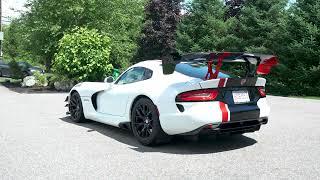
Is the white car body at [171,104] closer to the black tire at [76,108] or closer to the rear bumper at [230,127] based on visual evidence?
the rear bumper at [230,127]

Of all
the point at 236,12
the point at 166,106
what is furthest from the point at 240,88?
the point at 236,12

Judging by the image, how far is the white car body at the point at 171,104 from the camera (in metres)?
5.75

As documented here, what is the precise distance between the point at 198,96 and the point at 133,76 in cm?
168

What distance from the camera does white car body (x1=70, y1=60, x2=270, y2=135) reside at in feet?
18.9

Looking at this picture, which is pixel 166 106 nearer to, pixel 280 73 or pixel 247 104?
pixel 247 104

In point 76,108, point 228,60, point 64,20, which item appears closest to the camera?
point 228,60

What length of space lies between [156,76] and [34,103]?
24.0ft

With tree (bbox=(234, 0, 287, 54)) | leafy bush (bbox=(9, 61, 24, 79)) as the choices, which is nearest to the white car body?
tree (bbox=(234, 0, 287, 54))

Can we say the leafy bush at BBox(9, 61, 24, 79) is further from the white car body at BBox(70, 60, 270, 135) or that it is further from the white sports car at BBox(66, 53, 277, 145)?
the white sports car at BBox(66, 53, 277, 145)

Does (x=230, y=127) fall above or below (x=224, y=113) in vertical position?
below

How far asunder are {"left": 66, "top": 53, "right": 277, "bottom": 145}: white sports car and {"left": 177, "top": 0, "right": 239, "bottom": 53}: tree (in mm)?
15384

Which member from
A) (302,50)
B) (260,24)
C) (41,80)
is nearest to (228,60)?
(302,50)

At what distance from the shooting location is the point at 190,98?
581cm

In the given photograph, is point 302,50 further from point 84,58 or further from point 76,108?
point 76,108
